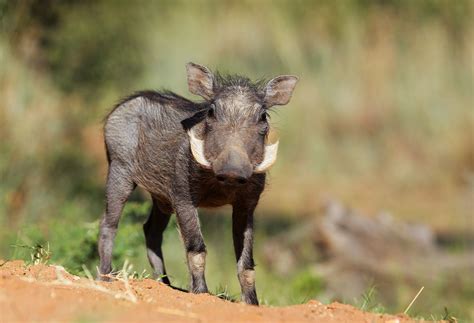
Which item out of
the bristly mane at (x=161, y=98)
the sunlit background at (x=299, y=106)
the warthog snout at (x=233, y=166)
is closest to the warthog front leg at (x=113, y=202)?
the bristly mane at (x=161, y=98)

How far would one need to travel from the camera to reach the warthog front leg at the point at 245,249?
6.15 metres

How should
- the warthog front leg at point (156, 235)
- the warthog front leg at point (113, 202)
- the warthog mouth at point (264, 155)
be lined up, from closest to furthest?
the warthog mouth at point (264, 155), the warthog front leg at point (113, 202), the warthog front leg at point (156, 235)

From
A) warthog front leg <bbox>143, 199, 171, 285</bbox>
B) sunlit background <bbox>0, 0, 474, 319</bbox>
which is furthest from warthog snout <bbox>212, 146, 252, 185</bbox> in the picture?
sunlit background <bbox>0, 0, 474, 319</bbox>

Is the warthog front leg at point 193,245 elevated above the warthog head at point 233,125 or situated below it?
below

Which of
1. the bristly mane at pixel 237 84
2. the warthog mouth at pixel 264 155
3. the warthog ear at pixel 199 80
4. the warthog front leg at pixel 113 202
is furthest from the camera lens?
the warthog front leg at pixel 113 202

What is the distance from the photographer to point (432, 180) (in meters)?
16.7

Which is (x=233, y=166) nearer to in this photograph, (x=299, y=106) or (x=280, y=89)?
(x=280, y=89)

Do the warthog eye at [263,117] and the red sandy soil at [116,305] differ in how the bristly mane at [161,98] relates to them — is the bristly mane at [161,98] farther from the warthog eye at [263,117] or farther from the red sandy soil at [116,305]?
the red sandy soil at [116,305]

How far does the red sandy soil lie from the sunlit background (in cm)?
560

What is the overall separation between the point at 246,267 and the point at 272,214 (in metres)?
9.19

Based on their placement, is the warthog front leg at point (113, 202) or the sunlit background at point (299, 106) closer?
the warthog front leg at point (113, 202)

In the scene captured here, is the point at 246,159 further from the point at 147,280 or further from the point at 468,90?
the point at 468,90

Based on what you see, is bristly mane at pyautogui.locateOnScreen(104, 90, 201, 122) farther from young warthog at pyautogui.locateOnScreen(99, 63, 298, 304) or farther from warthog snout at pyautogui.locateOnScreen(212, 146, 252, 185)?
warthog snout at pyautogui.locateOnScreen(212, 146, 252, 185)

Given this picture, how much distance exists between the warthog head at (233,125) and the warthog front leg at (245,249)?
399mm
